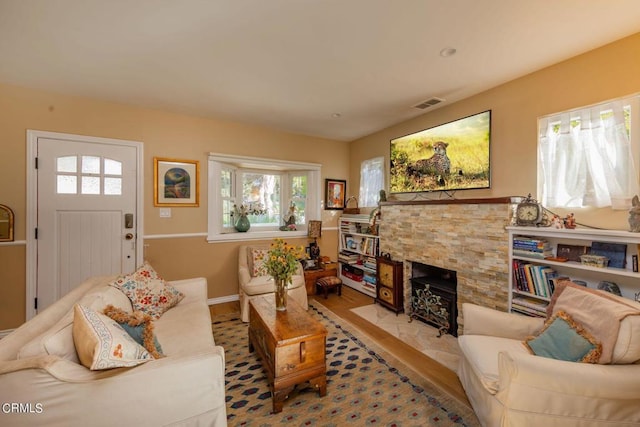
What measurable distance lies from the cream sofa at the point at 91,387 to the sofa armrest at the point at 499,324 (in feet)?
5.79

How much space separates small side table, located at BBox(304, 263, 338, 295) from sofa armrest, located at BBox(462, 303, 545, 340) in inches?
87.1

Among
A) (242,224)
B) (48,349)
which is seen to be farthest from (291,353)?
(242,224)

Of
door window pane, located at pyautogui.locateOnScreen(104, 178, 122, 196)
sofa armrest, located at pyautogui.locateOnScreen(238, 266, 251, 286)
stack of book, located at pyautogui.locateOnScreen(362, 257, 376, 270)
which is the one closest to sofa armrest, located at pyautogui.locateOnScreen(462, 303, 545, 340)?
stack of book, located at pyautogui.locateOnScreen(362, 257, 376, 270)

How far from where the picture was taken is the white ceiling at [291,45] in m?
1.61

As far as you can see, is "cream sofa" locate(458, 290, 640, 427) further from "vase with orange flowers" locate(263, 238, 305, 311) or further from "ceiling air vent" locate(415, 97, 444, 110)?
"ceiling air vent" locate(415, 97, 444, 110)

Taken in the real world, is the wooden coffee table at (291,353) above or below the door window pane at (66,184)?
below

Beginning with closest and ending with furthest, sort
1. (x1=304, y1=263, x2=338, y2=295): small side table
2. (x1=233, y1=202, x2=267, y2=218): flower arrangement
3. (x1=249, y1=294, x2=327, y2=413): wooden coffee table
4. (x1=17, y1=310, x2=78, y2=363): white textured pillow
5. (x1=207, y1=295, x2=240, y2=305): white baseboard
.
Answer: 1. (x1=17, y1=310, x2=78, y2=363): white textured pillow
2. (x1=249, y1=294, x2=327, y2=413): wooden coffee table
3. (x1=207, y1=295, x2=240, y2=305): white baseboard
4. (x1=304, y1=263, x2=338, y2=295): small side table
5. (x1=233, y1=202, x2=267, y2=218): flower arrangement

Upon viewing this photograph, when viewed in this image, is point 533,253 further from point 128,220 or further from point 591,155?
point 128,220

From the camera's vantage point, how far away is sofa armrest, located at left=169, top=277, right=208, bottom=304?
253 centimetres

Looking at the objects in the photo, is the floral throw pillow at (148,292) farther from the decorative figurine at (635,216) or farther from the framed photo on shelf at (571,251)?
the decorative figurine at (635,216)

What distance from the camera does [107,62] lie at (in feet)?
7.26

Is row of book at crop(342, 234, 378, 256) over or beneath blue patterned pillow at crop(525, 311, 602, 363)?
over

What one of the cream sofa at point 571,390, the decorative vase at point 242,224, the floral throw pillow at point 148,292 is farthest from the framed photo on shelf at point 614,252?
the decorative vase at point 242,224

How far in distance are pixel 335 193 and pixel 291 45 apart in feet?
9.47
